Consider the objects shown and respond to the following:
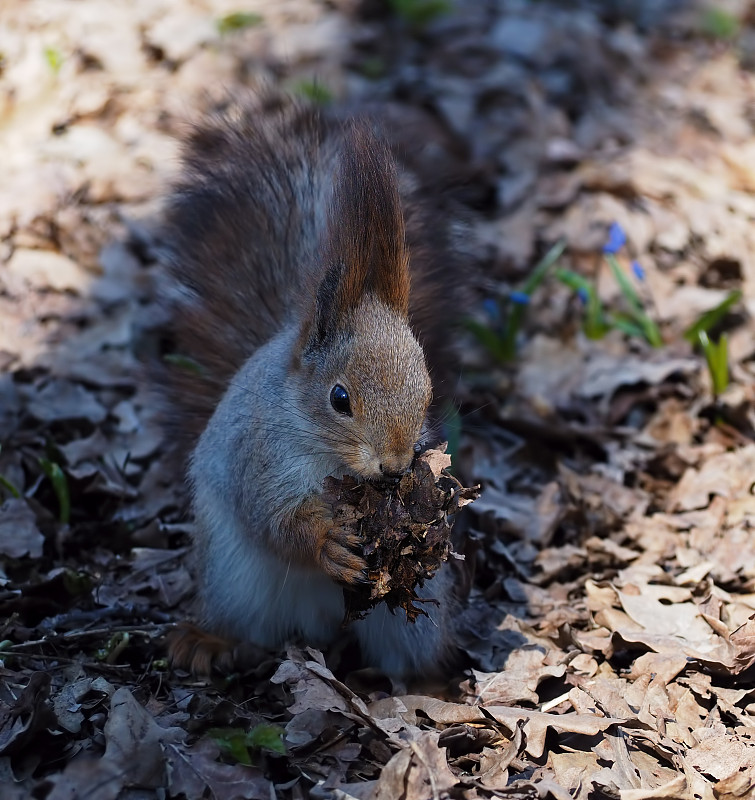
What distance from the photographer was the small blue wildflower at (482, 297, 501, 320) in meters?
4.30

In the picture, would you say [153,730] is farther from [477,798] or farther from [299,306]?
[299,306]

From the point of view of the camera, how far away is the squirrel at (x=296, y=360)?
2395 millimetres

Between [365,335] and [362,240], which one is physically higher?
[362,240]

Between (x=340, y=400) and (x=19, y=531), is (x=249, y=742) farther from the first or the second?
(x=19, y=531)

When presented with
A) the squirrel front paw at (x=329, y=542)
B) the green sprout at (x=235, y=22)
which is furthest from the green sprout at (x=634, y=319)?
the green sprout at (x=235, y=22)

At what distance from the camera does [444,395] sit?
3.12 metres

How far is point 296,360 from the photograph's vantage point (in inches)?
104

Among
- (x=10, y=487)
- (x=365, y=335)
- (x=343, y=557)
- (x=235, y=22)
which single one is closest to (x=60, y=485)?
(x=10, y=487)

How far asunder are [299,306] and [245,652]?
1049mm

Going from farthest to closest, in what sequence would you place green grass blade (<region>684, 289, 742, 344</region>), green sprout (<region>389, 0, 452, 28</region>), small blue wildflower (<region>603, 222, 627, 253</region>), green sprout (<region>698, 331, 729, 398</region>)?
green sprout (<region>389, 0, 452, 28</region>) < small blue wildflower (<region>603, 222, 627, 253</region>) < green grass blade (<region>684, 289, 742, 344</region>) < green sprout (<region>698, 331, 729, 398</region>)

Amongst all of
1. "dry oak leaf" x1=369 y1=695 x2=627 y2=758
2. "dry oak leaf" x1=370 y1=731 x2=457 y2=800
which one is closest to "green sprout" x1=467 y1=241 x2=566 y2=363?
"dry oak leaf" x1=369 y1=695 x2=627 y2=758

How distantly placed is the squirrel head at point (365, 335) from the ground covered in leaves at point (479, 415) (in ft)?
2.25

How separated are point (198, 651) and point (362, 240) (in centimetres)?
129

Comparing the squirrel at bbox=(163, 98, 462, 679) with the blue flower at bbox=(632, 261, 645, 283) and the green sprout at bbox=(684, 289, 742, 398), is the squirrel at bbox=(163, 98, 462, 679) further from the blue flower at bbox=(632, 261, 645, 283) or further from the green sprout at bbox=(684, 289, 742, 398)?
the blue flower at bbox=(632, 261, 645, 283)
